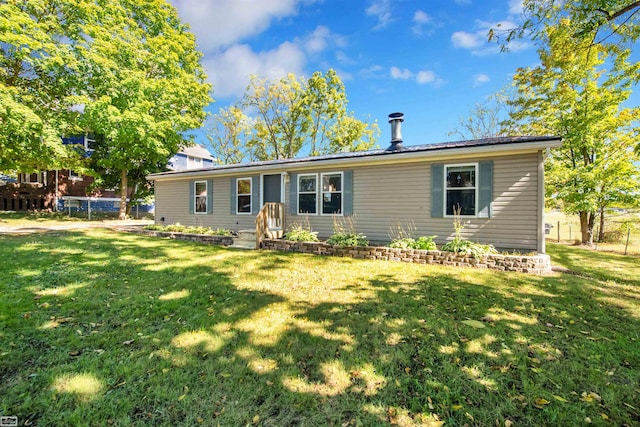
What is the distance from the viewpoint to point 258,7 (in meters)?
13.4

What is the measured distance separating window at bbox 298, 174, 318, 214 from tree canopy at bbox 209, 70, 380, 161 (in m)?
15.6

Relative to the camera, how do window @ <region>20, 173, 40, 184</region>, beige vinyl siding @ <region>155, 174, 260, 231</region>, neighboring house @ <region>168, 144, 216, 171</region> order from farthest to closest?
neighboring house @ <region>168, 144, 216, 171</region> → window @ <region>20, 173, 40, 184</region> → beige vinyl siding @ <region>155, 174, 260, 231</region>

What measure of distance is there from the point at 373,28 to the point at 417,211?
33.9ft

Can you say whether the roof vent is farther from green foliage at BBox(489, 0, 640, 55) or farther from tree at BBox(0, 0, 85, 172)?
tree at BBox(0, 0, 85, 172)

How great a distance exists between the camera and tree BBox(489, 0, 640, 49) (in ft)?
15.9

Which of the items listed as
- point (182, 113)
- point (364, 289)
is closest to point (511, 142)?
point (364, 289)

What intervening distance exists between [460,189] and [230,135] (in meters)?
24.3

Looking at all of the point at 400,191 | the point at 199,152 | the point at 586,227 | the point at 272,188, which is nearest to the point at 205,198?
the point at 272,188

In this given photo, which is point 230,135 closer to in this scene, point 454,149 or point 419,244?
point 454,149

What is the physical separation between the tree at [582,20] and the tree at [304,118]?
1895 cm

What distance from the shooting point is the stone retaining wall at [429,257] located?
224 inches

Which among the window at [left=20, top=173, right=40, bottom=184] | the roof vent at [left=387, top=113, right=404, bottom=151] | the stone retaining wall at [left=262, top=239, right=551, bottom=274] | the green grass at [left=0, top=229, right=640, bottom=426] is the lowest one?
the green grass at [left=0, top=229, right=640, bottom=426]

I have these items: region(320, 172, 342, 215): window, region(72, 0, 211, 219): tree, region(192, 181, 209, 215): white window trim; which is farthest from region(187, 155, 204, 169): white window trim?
region(320, 172, 342, 215): window

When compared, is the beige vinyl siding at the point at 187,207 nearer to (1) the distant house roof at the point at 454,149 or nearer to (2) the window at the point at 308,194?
(2) the window at the point at 308,194
